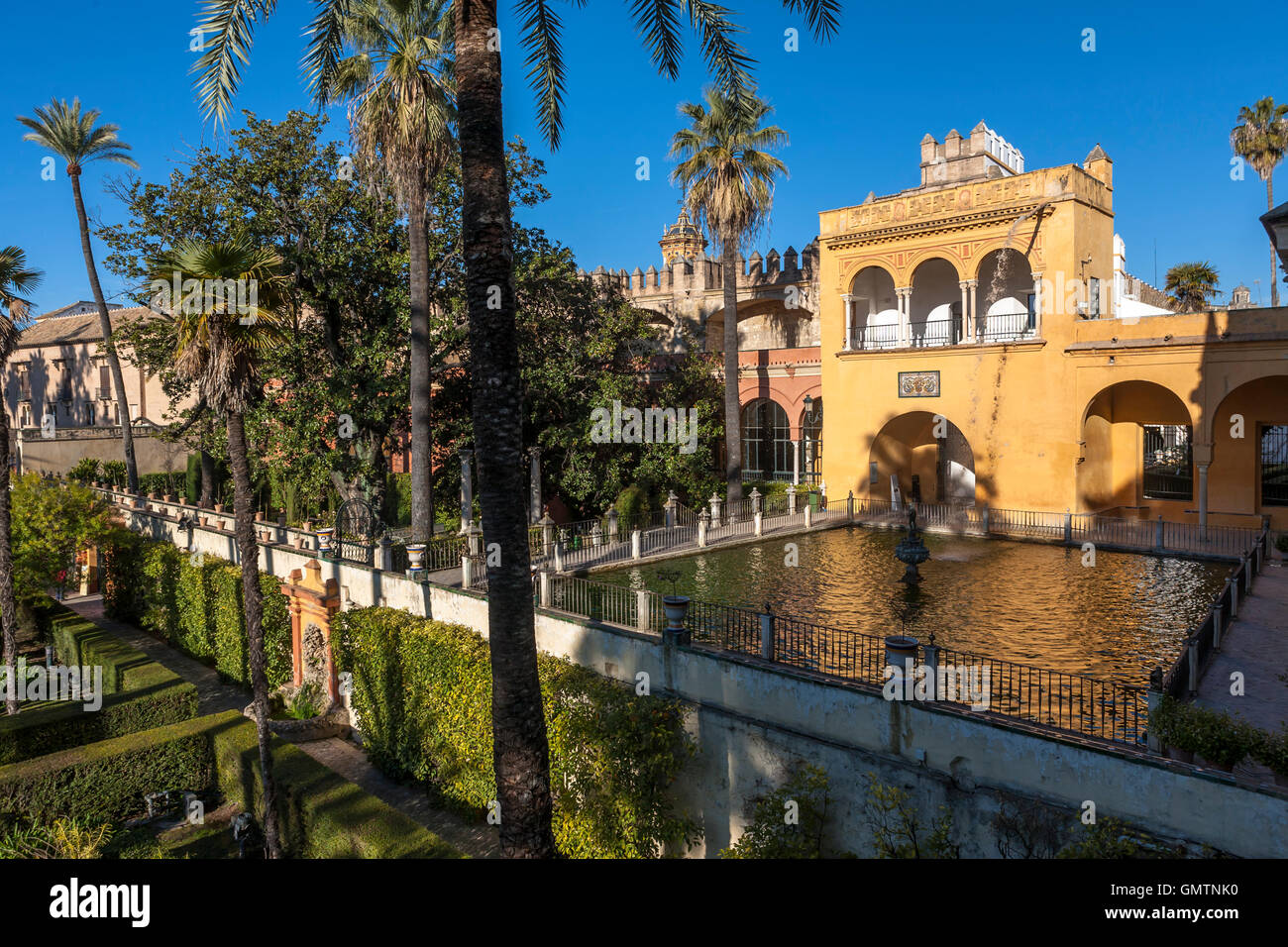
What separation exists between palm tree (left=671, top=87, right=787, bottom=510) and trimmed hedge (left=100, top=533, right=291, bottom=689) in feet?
43.1

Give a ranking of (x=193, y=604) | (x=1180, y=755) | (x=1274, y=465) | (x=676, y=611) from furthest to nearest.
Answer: (x=1274, y=465), (x=193, y=604), (x=676, y=611), (x=1180, y=755)

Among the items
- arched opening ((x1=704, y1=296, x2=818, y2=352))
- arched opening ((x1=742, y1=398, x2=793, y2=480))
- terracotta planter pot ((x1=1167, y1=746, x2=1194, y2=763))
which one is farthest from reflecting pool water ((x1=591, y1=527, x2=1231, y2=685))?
arched opening ((x1=704, y1=296, x2=818, y2=352))

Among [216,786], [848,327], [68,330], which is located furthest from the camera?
[68,330]

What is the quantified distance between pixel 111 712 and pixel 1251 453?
90.4 ft

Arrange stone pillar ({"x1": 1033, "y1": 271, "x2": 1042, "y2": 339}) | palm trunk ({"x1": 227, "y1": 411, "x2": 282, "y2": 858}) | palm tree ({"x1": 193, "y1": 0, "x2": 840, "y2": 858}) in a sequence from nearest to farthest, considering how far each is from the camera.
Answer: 1. palm tree ({"x1": 193, "y1": 0, "x2": 840, "y2": 858})
2. palm trunk ({"x1": 227, "y1": 411, "x2": 282, "y2": 858})
3. stone pillar ({"x1": 1033, "y1": 271, "x2": 1042, "y2": 339})

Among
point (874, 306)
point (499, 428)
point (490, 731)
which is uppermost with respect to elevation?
point (874, 306)

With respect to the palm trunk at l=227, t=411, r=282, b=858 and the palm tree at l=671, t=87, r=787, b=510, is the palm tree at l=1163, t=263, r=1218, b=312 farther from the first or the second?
the palm trunk at l=227, t=411, r=282, b=858

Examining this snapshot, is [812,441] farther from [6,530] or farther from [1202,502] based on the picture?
[6,530]

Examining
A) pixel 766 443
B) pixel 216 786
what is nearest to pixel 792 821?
pixel 216 786

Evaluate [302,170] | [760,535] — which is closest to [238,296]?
[302,170]

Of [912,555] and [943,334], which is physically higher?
[943,334]

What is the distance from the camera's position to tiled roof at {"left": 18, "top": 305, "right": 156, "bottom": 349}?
46156 millimetres

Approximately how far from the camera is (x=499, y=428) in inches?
247
